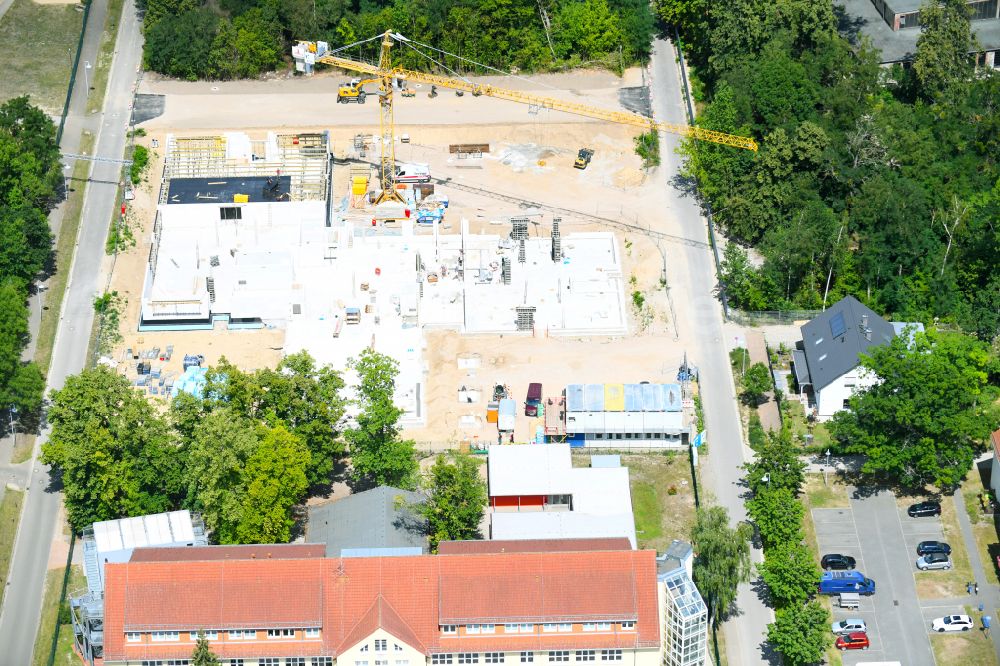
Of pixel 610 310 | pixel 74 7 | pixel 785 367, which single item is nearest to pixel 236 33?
pixel 74 7

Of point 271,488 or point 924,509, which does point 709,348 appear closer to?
point 924,509

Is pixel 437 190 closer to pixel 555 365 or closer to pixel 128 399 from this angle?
pixel 555 365

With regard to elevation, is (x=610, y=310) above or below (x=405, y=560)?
above

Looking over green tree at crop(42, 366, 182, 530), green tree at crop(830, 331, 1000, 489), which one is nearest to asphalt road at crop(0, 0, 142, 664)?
green tree at crop(42, 366, 182, 530)

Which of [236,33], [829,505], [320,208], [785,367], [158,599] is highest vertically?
[236,33]

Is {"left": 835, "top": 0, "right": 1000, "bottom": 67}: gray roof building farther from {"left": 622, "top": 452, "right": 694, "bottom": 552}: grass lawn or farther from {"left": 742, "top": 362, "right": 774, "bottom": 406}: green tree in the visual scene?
{"left": 622, "top": 452, "right": 694, "bottom": 552}: grass lawn
